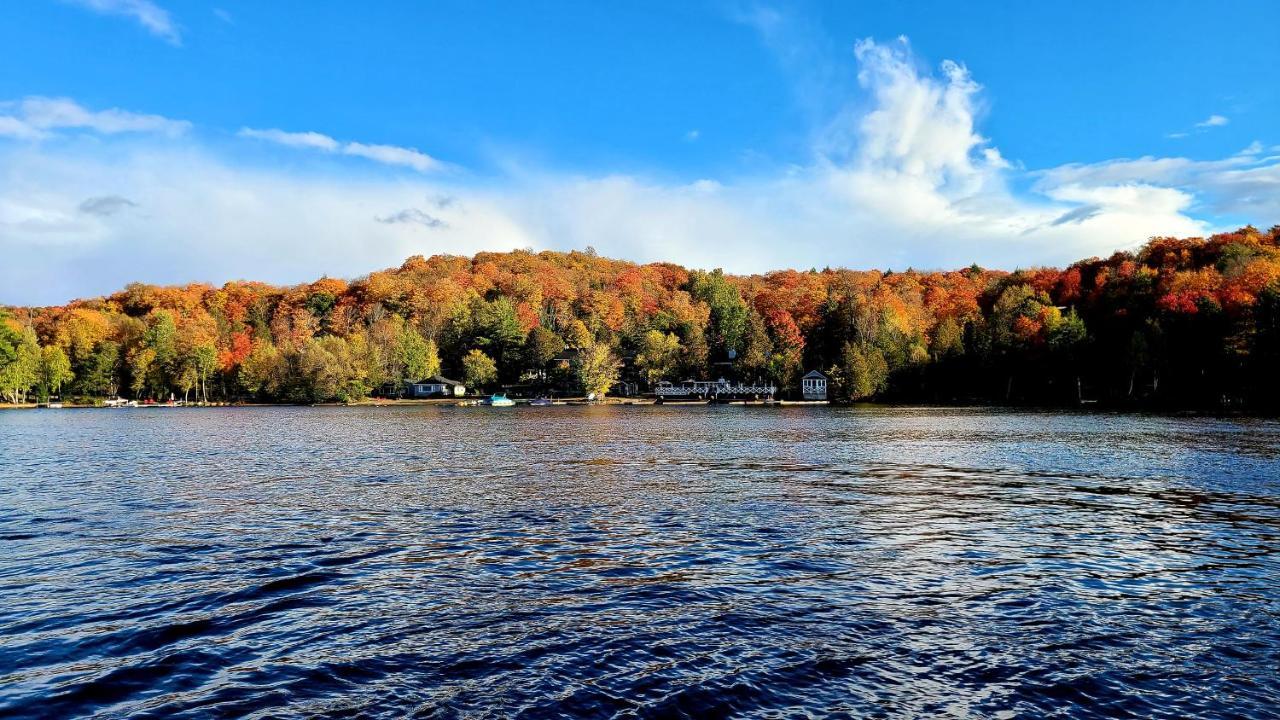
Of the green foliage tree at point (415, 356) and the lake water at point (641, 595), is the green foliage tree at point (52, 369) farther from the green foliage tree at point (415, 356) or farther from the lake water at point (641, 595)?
Answer: the lake water at point (641, 595)

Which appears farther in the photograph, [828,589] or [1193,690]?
[828,589]

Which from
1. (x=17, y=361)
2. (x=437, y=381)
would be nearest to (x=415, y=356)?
(x=437, y=381)

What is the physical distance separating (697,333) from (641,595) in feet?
400

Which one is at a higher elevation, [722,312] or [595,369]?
[722,312]

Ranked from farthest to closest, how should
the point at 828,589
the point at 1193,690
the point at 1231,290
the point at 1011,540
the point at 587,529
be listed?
the point at 1231,290, the point at 587,529, the point at 1011,540, the point at 828,589, the point at 1193,690

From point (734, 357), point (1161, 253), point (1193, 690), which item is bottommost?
point (1193, 690)

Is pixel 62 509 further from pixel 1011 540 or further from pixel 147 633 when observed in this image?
pixel 1011 540

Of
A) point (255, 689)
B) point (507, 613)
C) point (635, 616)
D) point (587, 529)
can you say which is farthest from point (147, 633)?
point (587, 529)

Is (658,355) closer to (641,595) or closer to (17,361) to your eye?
(17,361)

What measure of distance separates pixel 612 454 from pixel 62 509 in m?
21.5

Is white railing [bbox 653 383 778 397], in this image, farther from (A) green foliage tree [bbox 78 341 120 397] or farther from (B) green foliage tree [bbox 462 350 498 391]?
(A) green foliage tree [bbox 78 341 120 397]

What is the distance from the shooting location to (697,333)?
13338 centimetres

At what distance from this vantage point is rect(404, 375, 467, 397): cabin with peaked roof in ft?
442

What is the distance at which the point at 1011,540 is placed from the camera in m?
16.3
